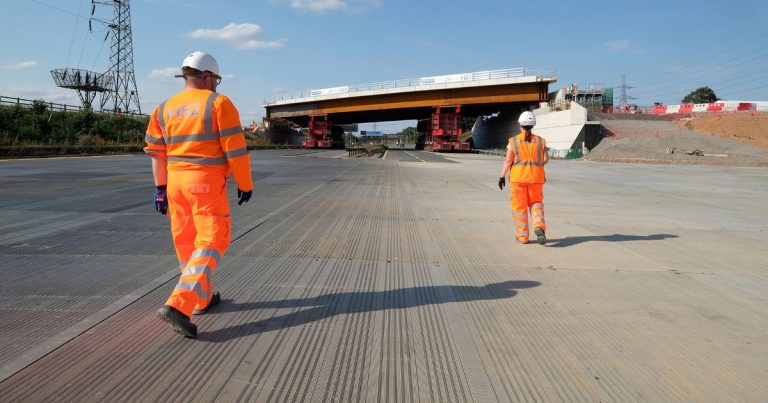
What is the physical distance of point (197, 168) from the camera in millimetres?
2963

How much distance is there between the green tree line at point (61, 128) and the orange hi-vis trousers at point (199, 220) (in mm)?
32310

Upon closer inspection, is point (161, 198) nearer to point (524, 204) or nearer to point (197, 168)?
point (197, 168)

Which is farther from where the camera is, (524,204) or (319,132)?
(319,132)

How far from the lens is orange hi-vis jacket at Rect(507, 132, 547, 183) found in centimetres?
587

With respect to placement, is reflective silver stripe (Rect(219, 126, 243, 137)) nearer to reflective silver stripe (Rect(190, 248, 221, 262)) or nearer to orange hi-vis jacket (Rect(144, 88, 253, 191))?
orange hi-vis jacket (Rect(144, 88, 253, 191))

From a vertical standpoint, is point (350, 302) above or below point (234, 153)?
below

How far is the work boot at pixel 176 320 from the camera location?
2.76 m

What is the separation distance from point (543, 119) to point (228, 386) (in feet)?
146

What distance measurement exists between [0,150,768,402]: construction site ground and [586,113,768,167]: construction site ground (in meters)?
31.0

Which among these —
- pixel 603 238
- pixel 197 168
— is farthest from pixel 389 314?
pixel 603 238

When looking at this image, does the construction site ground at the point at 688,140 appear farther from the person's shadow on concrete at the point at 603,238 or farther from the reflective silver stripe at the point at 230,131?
the reflective silver stripe at the point at 230,131

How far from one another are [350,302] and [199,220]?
133 cm

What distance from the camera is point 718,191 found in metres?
13.4

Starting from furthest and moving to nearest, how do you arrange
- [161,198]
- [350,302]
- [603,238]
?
[603,238]
[350,302]
[161,198]
